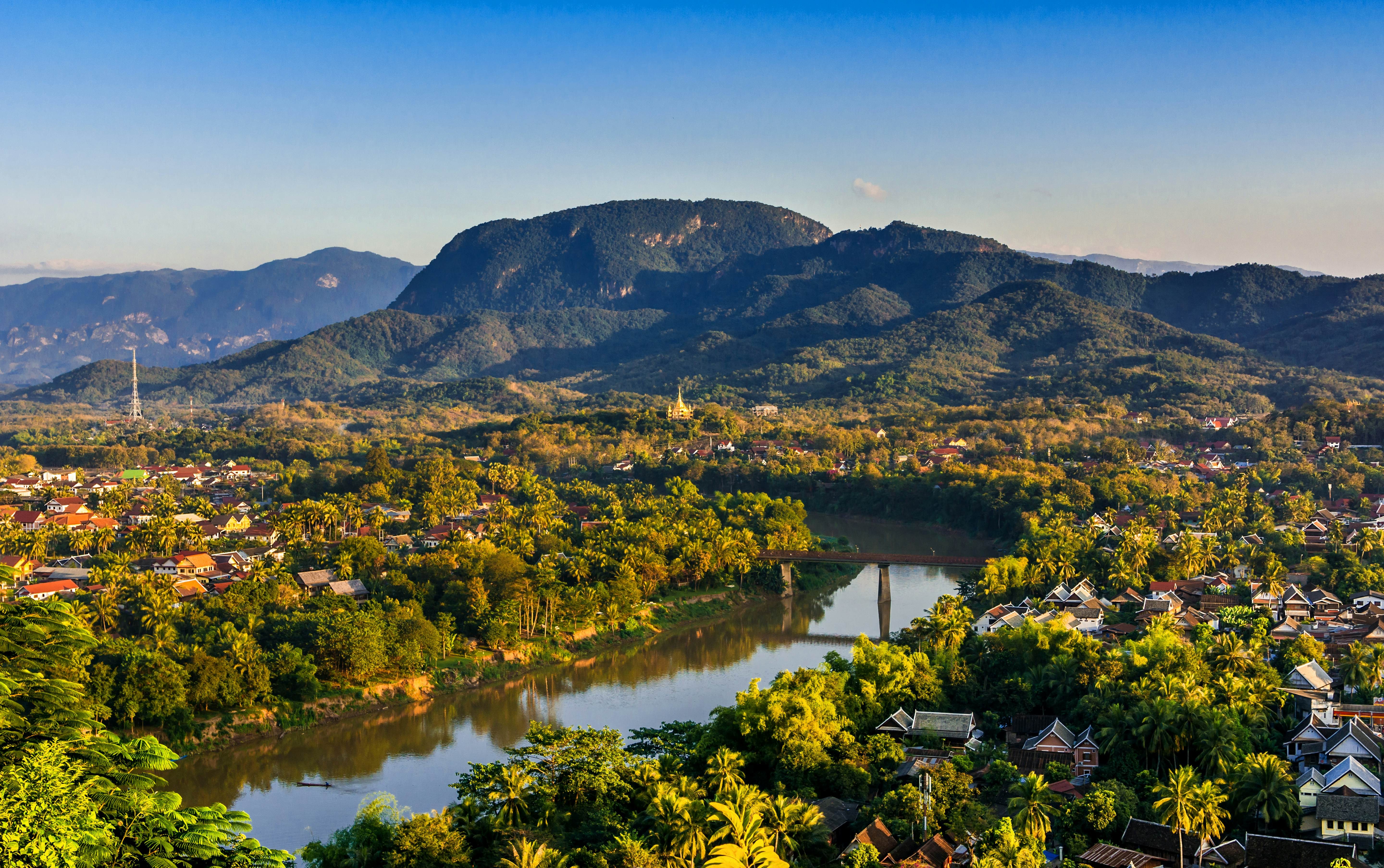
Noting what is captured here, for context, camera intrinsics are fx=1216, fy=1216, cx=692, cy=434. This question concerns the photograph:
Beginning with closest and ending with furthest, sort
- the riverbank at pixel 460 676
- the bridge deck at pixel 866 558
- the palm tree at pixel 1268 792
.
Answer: the palm tree at pixel 1268 792
the riverbank at pixel 460 676
the bridge deck at pixel 866 558

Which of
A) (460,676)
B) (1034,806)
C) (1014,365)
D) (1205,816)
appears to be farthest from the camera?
(1014,365)

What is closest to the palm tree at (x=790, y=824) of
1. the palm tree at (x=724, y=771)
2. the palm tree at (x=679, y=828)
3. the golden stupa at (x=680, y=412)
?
the palm tree at (x=724, y=771)

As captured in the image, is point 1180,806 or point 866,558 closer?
point 1180,806

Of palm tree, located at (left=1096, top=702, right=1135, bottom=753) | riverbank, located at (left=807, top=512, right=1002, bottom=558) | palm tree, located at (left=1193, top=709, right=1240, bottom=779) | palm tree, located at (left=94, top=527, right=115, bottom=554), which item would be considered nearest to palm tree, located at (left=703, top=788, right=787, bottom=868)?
palm tree, located at (left=1096, top=702, right=1135, bottom=753)

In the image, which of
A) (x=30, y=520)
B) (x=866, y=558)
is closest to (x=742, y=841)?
(x=866, y=558)

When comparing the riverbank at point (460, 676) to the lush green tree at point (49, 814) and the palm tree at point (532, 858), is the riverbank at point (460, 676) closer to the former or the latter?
the palm tree at point (532, 858)

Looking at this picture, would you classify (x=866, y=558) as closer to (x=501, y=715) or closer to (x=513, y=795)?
(x=501, y=715)

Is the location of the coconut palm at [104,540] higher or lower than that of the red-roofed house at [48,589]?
higher
